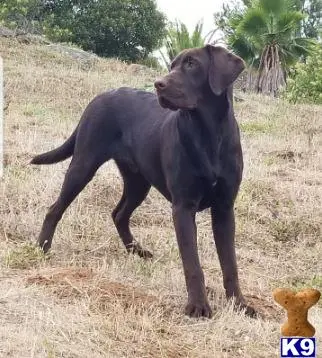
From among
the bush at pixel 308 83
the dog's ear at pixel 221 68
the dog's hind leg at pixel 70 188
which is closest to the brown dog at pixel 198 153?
the dog's ear at pixel 221 68

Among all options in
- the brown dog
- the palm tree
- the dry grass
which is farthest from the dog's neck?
the palm tree

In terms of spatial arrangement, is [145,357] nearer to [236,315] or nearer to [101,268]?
[236,315]

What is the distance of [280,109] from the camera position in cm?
1480

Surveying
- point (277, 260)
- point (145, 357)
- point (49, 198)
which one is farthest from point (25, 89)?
point (145, 357)

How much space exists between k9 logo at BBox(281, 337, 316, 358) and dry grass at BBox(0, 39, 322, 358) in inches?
24.8

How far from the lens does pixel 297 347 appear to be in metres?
2.94

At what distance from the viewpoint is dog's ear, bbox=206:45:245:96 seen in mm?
4234

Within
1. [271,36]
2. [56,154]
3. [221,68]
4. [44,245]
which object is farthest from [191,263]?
[271,36]

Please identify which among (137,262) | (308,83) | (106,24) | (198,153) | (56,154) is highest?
(106,24)

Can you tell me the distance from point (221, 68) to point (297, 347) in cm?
187

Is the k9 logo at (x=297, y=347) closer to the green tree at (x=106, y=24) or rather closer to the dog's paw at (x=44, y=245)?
the dog's paw at (x=44, y=245)

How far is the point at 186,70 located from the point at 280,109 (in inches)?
425

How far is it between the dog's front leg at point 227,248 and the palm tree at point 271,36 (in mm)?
18192

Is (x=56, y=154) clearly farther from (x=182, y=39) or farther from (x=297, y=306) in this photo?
(x=182, y=39)
